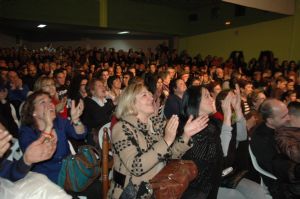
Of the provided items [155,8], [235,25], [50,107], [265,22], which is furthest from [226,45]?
[50,107]

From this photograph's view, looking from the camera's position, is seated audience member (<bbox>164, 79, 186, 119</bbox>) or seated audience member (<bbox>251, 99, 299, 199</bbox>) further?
seated audience member (<bbox>164, 79, 186, 119</bbox>)

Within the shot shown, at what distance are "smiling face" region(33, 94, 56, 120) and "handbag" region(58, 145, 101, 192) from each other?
16.4 inches

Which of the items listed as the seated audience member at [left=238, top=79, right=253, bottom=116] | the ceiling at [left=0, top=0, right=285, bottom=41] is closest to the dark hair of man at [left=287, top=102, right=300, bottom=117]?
the seated audience member at [left=238, top=79, right=253, bottom=116]

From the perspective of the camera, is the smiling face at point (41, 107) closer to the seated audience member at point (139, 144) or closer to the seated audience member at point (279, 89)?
the seated audience member at point (139, 144)

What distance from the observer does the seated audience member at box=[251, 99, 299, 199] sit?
2166 mm

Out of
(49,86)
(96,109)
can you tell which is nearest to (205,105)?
(96,109)

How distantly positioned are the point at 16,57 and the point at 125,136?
10073 millimetres

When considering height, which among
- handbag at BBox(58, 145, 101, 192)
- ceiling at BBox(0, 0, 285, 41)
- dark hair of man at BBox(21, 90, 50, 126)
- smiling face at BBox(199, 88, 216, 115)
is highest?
ceiling at BBox(0, 0, 285, 41)

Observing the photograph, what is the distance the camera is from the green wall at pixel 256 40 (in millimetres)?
11406

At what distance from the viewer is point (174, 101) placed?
459cm

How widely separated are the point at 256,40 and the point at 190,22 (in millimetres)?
4154

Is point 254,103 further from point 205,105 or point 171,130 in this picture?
point 171,130

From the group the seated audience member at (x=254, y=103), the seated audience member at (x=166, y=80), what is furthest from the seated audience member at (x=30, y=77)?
the seated audience member at (x=254, y=103)

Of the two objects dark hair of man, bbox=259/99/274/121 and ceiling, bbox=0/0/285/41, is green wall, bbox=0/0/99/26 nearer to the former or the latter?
ceiling, bbox=0/0/285/41
